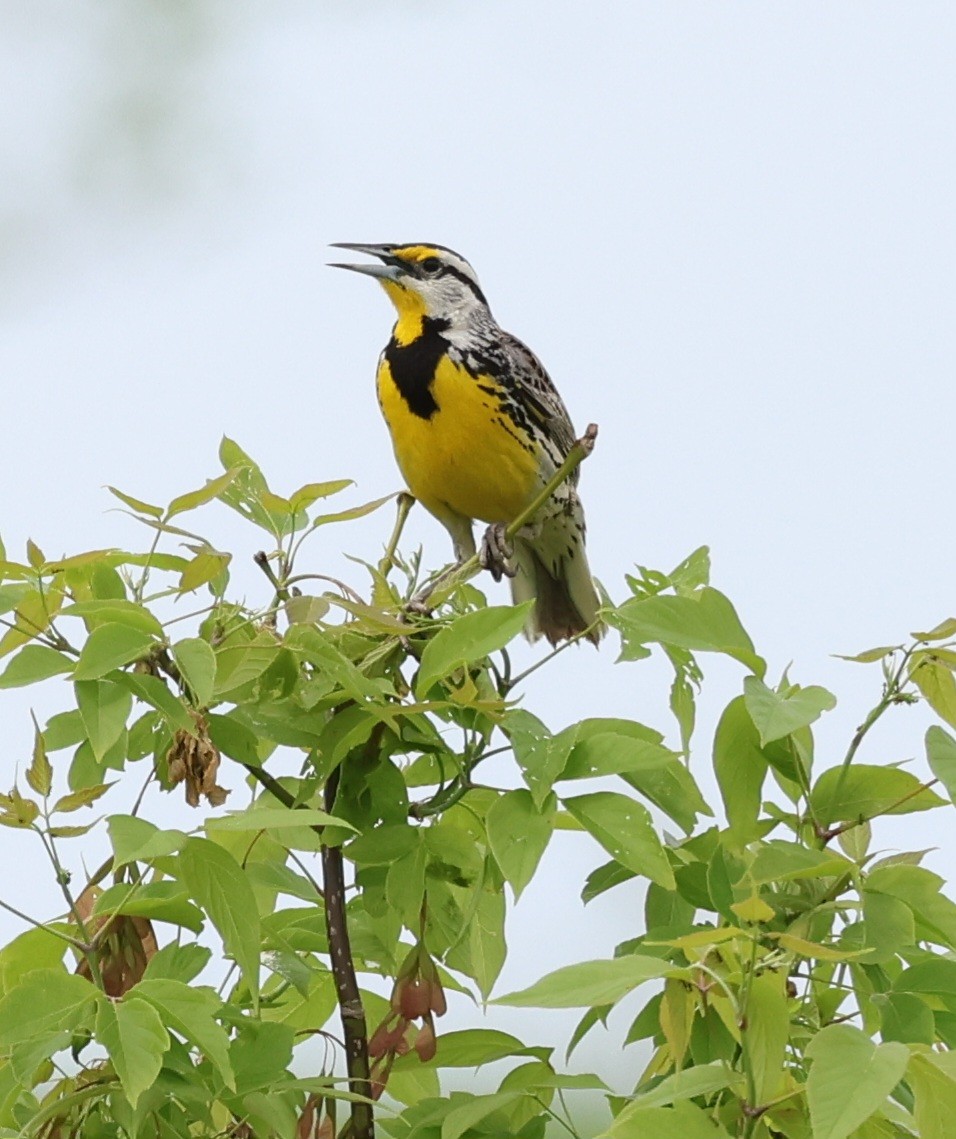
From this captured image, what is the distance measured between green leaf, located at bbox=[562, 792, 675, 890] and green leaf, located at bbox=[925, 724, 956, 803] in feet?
0.42

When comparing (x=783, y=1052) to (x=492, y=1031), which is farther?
(x=492, y=1031)

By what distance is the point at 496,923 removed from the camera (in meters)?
0.91

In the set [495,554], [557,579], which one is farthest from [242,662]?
[557,579]

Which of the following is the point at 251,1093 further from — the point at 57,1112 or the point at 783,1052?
the point at 783,1052

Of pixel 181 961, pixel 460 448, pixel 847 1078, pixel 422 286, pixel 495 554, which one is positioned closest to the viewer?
pixel 847 1078

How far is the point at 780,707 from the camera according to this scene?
0.76m

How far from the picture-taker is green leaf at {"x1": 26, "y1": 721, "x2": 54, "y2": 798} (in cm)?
78

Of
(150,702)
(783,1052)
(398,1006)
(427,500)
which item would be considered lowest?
(783,1052)

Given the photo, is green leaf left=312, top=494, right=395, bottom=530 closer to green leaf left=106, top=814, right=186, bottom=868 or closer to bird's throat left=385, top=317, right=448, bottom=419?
green leaf left=106, top=814, right=186, bottom=868

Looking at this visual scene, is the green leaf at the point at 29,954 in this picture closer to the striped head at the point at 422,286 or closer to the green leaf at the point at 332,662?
the green leaf at the point at 332,662

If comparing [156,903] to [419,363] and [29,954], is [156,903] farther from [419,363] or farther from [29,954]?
[419,363]

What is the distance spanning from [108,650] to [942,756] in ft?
1.24

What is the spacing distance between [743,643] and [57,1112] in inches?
15.2

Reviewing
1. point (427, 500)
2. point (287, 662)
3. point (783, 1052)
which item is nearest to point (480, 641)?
point (287, 662)
